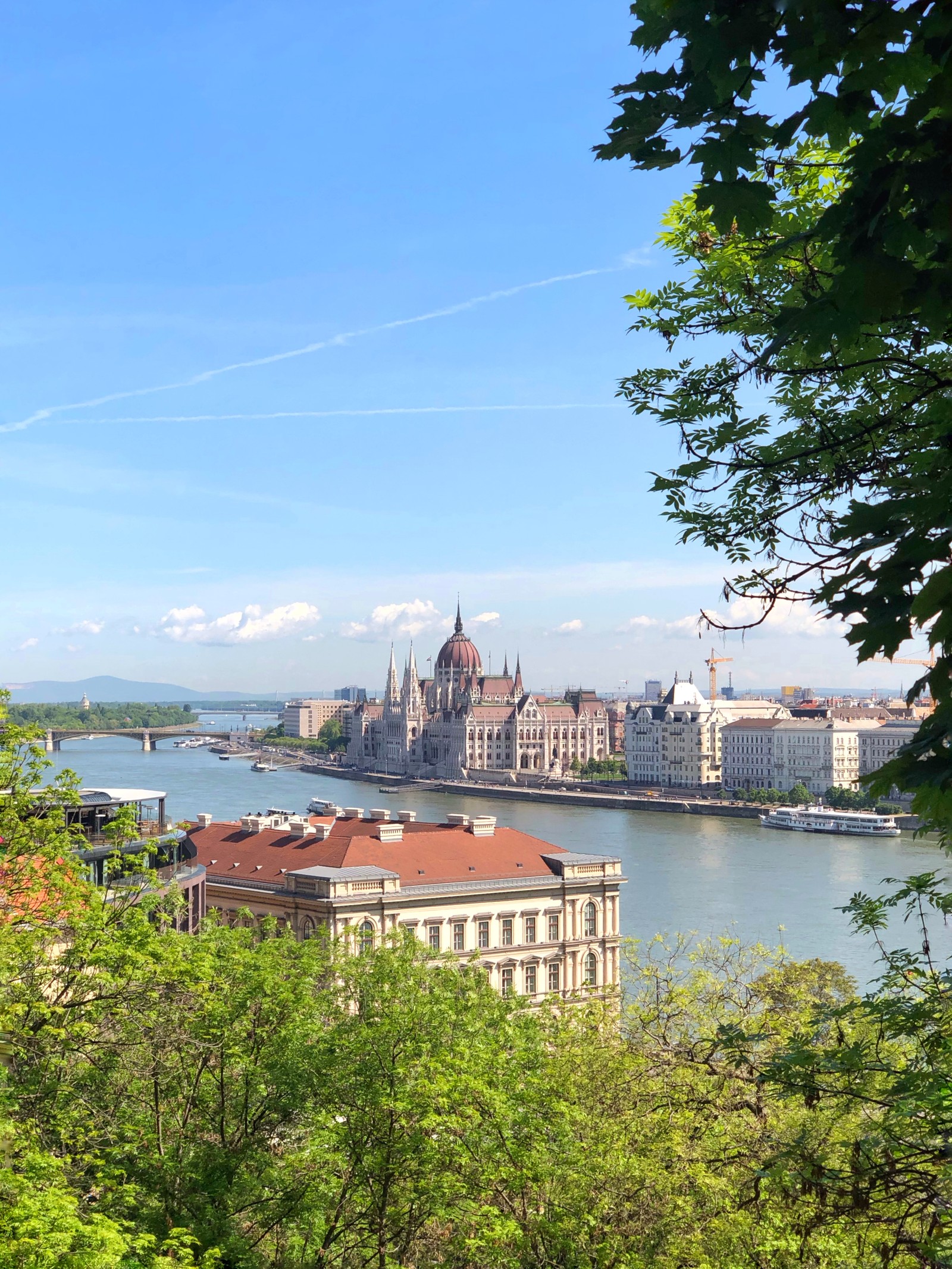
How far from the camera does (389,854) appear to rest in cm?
2925

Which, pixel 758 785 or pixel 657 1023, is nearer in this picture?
pixel 657 1023

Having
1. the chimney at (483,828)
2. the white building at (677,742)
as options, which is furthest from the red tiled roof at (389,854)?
the white building at (677,742)

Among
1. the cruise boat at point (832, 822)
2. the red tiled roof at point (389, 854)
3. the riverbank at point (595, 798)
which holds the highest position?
the red tiled roof at point (389, 854)

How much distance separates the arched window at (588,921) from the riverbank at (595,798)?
4048 cm

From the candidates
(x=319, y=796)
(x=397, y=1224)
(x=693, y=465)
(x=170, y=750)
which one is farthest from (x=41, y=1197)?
(x=170, y=750)

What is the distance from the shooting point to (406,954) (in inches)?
568

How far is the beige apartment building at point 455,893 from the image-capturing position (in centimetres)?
2734

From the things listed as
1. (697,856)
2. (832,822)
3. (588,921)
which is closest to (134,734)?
(832,822)

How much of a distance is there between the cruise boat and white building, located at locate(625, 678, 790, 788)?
3042cm

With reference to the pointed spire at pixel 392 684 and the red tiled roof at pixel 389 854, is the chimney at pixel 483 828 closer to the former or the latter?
the red tiled roof at pixel 389 854

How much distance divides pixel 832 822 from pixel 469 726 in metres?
59.4

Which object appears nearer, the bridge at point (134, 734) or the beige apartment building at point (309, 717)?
the bridge at point (134, 734)

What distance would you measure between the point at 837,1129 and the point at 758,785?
9271cm

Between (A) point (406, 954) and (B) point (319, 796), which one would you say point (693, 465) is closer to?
(A) point (406, 954)
